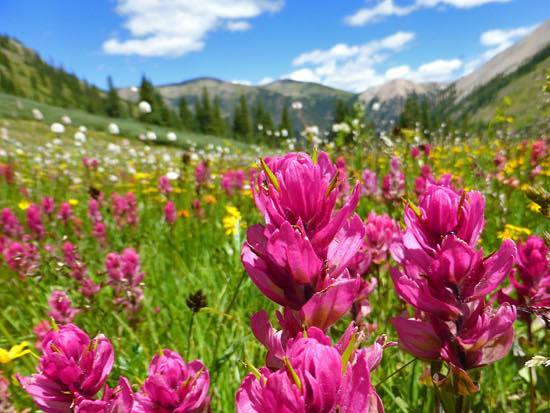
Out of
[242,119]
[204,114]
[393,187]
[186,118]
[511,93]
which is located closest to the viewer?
[393,187]

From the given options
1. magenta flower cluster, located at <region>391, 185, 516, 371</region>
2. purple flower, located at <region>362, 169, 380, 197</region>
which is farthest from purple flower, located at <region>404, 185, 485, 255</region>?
purple flower, located at <region>362, 169, 380, 197</region>

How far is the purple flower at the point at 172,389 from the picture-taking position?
1052 mm

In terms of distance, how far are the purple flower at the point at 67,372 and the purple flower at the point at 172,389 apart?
13cm

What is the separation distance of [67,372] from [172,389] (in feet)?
0.88

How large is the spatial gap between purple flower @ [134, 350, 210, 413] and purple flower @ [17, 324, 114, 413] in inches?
5.0

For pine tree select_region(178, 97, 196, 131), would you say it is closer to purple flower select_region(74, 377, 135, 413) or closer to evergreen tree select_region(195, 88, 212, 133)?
evergreen tree select_region(195, 88, 212, 133)

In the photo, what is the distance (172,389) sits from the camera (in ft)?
3.61

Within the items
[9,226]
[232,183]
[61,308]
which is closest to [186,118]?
[232,183]

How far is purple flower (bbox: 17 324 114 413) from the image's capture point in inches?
A: 41.1

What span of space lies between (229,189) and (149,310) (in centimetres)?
333

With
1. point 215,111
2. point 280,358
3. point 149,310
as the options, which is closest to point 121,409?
point 280,358

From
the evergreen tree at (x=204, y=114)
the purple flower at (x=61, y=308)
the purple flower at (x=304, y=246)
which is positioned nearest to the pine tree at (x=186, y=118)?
the evergreen tree at (x=204, y=114)

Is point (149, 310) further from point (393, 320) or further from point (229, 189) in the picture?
point (229, 189)

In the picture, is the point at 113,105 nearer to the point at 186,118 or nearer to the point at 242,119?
the point at 186,118
